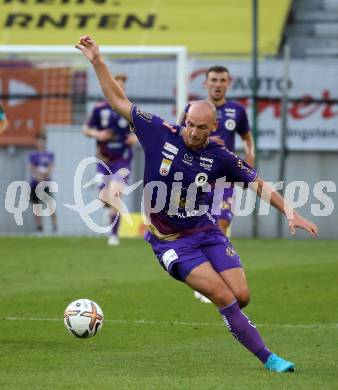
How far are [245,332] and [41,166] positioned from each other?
16537 mm

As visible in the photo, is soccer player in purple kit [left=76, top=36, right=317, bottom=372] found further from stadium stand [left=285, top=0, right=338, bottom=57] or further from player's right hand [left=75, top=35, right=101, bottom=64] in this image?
stadium stand [left=285, top=0, right=338, bottom=57]

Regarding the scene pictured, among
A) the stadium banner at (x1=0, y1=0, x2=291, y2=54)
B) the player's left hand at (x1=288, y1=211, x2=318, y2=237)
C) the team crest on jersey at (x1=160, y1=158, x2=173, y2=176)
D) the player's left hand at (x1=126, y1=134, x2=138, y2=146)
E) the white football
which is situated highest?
the stadium banner at (x1=0, y1=0, x2=291, y2=54)

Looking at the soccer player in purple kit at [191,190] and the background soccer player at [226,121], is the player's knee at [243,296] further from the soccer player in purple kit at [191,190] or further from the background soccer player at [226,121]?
the background soccer player at [226,121]

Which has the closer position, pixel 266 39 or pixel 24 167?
pixel 24 167

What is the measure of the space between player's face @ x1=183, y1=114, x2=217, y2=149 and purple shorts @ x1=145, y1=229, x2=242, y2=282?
74cm

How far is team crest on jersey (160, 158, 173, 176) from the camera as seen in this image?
8.56m

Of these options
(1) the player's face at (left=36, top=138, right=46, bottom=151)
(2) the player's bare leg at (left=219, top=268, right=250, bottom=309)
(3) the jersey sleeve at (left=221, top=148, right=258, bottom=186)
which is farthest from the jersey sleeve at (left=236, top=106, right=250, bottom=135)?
(1) the player's face at (left=36, top=138, right=46, bottom=151)

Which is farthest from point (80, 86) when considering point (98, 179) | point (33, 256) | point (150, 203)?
point (150, 203)

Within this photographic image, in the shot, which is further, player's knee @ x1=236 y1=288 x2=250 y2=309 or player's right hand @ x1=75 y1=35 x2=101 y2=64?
player's right hand @ x1=75 y1=35 x2=101 y2=64

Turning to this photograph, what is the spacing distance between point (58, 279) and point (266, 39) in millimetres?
14070

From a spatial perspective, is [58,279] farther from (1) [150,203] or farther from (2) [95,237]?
(2) [95,237]

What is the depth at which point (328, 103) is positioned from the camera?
23.2 m

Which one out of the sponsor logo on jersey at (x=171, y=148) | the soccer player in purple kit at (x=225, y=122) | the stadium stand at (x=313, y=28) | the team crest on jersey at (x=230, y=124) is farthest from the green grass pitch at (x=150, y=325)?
the stadium stand at (x=313, y=28)

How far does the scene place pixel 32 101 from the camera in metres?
23.7
